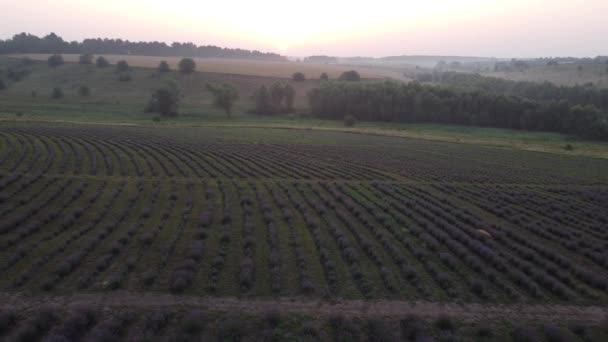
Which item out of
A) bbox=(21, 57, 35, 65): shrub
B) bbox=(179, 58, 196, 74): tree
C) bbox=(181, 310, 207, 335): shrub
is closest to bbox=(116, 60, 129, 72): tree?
bbox=(179, 58, 196, 74): tree

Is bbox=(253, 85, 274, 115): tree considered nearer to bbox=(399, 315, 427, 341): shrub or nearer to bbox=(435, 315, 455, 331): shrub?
bbox=(399, 315, 427, 341): shrub

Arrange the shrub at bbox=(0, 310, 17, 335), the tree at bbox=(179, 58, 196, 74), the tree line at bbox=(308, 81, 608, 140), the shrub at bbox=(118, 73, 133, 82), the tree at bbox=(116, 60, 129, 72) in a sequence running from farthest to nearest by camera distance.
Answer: the tree at bbox=(179, 58, 196, 74)
the tree at bbox=(116, 60, 129, 72)
the shrub at bbox=(118, 73, 133, 82)
the tree line at bbox=(308, 81, 608, 140)
the shrub at bbox=(0, 310, 17, 335)

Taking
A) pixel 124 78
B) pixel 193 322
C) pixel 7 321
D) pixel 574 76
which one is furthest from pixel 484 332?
pixel 574 76

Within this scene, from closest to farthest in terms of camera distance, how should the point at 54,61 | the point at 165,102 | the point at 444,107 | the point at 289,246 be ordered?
the point at 289,246, the point at 165,102, the point at 444,107, the point at 54,61

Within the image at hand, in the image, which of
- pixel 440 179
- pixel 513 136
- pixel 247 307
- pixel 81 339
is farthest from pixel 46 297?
pixel 513 136

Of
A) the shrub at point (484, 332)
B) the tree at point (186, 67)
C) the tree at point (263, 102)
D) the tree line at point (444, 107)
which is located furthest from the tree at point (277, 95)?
the shrub at point (484, 332)

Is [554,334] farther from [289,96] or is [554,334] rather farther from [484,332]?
[289,96]

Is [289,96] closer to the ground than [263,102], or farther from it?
farther from it

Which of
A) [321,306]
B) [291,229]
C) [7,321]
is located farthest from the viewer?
[291,229]
